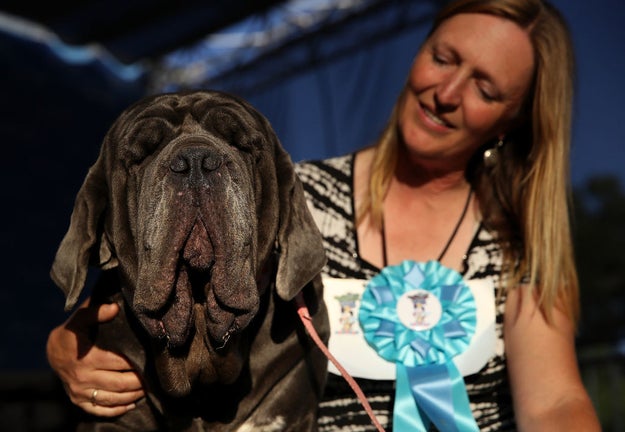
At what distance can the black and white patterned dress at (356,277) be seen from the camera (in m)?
2.56

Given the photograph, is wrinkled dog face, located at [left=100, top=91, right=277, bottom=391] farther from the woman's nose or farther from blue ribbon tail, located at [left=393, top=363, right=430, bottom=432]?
the woman's nose

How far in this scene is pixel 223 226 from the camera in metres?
1.81

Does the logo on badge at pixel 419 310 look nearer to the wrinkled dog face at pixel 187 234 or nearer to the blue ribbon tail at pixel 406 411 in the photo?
the blue ribbon tail at pixel 406 411

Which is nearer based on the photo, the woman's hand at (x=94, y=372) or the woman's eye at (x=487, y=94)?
the woman's hand at (x=94, y=372)

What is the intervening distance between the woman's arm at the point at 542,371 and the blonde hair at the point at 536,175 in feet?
0.17

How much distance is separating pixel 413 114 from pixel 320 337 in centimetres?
81

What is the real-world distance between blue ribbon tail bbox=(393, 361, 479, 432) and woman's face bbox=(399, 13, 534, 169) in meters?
0.67

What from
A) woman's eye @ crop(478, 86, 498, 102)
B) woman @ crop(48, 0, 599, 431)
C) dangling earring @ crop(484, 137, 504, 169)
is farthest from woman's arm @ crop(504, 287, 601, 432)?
woman's eye @ crop(478, 86, 498, 102)

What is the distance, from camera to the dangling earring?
2895 millimetres

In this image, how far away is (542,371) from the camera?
2.50 metres

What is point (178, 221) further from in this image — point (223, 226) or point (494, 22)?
point (494, 22)

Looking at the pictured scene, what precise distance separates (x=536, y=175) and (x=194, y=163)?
132cm

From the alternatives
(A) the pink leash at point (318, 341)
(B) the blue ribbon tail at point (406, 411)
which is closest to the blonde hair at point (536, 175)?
(B) the blue ribbon tail at point (406, 411)

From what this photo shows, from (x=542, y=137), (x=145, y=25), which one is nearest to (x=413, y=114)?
(x=542, y=137)
